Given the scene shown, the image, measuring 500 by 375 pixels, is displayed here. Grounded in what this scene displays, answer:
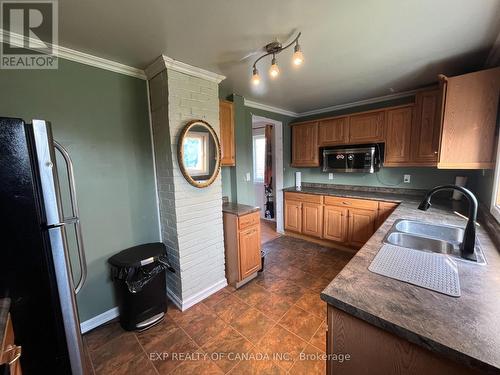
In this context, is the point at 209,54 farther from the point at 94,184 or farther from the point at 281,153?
the point at 281,153

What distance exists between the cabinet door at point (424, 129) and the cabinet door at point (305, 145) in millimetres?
1352

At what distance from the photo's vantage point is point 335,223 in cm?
324

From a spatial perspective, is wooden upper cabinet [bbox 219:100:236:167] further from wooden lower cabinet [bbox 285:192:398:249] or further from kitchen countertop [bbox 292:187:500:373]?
kitchen countertop [bbox 292:187:500:373]

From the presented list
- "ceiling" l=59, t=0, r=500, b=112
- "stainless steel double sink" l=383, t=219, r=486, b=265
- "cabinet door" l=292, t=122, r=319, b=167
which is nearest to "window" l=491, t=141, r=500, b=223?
"stainless steel double sink" l=383, t=219, r=486, b=265

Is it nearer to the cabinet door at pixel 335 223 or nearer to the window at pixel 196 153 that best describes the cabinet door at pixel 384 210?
the cabinet door at pixel 335 223

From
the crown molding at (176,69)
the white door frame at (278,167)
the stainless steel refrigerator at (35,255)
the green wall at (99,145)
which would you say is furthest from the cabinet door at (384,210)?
the stainless steel refrigerator at (35,255)

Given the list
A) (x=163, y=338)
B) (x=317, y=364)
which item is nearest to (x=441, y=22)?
(x=317, y=364)

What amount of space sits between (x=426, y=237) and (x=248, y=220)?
5.18 feet

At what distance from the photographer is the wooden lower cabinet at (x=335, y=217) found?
2.89m

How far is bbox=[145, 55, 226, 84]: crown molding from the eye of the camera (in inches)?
71.1

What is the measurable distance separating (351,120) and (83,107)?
3319 millimetres

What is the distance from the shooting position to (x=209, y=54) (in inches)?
70.0

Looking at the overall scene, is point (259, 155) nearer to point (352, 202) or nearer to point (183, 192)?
point (352, 202)

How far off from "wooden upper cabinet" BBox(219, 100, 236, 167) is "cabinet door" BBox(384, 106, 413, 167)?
7.12ft
